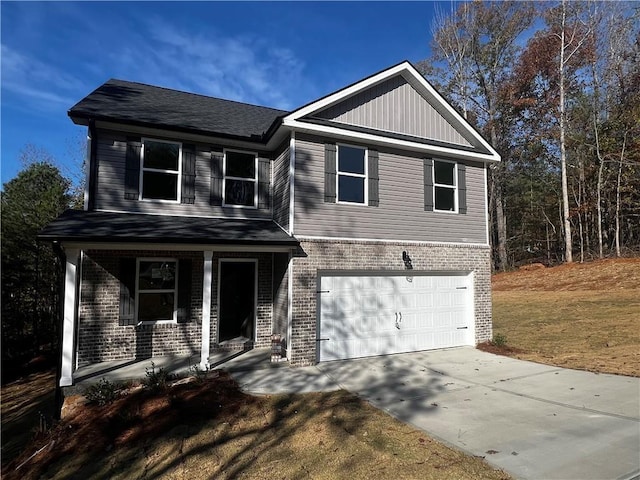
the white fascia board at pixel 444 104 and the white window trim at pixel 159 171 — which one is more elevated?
the white fascia board at pixel 444 104

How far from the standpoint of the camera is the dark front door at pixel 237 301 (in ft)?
33.3

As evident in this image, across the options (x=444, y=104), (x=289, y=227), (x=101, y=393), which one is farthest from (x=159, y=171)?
(x=444, y=104)

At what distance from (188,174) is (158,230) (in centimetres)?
213

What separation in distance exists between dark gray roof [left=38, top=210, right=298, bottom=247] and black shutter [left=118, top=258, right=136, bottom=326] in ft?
3.50

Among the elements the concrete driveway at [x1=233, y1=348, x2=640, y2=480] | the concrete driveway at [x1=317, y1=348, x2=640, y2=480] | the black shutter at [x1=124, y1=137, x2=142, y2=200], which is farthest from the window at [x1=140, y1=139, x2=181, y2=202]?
the concrete driveway at [x1=317, y1=348, x2=640, y2=480]

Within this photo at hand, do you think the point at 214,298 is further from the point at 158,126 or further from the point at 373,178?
the point at 373,178

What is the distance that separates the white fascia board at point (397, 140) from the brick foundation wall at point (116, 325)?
4120 millimetres

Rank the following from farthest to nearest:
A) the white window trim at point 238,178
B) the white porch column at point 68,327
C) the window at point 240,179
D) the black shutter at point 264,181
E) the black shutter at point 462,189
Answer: the black shutter at point 462,189 < the black shutter at point 264,181 < the window at point 240,179 < the white window trim at point 238,178 < the white porch column at point 68,327

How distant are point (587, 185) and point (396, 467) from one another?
28.4m

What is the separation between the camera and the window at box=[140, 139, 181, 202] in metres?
9.57

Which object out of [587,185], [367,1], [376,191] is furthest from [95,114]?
[587,185]

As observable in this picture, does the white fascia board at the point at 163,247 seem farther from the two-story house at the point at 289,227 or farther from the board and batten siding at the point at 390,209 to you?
the board and batten siding at the point at 390,209

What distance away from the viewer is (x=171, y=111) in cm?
1072

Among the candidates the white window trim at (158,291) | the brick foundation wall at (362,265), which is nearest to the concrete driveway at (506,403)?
the brick foundation wall at (362,265)
